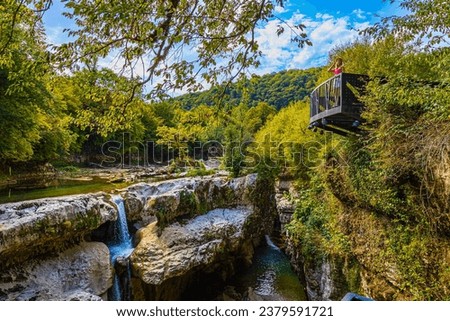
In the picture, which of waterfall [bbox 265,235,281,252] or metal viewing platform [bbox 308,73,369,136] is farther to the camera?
waterfall [bbox 265,235,281,252]

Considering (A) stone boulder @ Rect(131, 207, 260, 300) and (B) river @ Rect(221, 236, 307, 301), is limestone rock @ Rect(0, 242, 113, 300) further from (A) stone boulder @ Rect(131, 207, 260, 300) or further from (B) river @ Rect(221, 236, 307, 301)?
(B) river @ Rect(221, 236, 307, 301)

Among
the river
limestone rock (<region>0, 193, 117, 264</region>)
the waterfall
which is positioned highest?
limestone rock (<region>0, 193, 117, 264</region>)

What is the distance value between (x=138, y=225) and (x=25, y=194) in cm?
391

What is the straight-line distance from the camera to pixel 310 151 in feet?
33.9

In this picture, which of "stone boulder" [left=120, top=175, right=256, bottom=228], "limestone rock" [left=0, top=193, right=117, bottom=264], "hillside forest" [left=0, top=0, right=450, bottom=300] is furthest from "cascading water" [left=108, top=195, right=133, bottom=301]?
"hillside forest" [left=0, top=0, right=450, bottom=300]

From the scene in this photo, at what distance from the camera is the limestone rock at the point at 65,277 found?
216 inches

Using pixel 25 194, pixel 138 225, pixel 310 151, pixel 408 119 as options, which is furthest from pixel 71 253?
pixel 310 151

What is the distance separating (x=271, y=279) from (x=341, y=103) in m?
6.46

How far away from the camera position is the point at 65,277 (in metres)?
6.20

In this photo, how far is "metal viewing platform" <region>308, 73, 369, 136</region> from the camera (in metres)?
5.52

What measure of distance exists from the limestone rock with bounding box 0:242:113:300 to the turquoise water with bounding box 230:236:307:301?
4313 mm

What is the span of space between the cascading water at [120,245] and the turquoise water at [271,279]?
3.56 metres

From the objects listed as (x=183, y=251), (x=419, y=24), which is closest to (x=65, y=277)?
(x=183, y=251)
